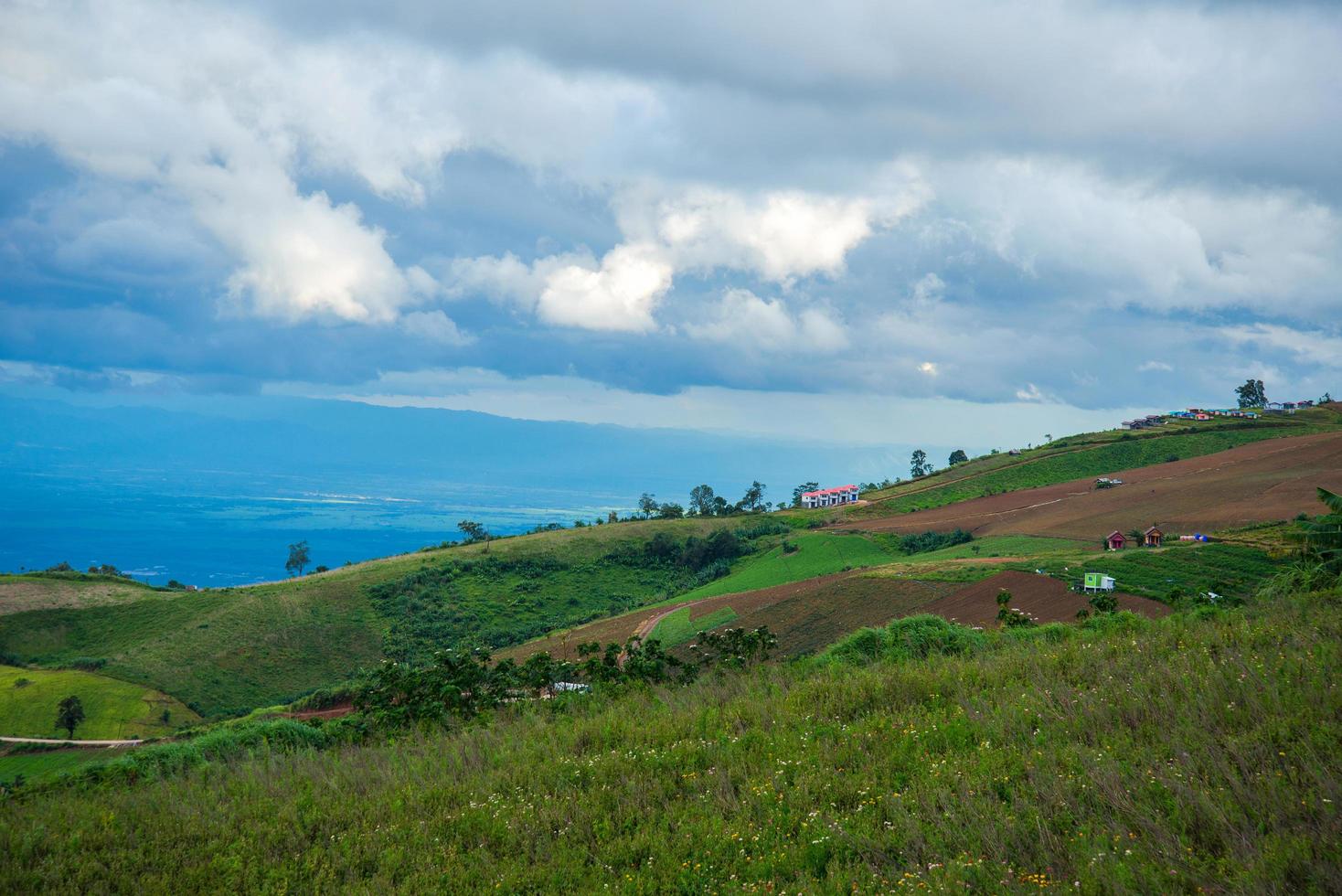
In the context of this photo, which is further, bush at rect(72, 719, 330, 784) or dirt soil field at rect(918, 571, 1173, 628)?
dirt soil field at rect(918, 571, 1173, 628)

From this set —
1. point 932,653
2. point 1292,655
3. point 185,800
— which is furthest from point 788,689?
point 185,800

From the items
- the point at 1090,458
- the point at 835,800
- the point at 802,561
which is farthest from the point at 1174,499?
the point at 835,800

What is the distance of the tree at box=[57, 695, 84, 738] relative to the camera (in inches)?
1630

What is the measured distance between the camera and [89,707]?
44.1m

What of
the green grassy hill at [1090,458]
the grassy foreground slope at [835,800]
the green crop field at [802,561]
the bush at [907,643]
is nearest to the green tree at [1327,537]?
the bush at [907,643]

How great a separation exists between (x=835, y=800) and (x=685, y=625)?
1414 inches

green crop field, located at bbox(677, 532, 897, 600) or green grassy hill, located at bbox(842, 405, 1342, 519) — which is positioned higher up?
green grassy hill, located at bbox(842, 405, 1342, 519)

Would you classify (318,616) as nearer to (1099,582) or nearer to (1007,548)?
(1007,548)

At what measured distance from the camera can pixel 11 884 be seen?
6590 millimetres

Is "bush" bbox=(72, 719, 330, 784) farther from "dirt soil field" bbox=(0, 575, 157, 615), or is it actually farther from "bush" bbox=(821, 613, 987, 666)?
"dirt soil field" bbox=(0, 575, 157, 615)

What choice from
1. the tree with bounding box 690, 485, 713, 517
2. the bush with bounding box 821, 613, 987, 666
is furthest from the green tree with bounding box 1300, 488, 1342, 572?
the tree with bounding box 690, 485, 713, 517

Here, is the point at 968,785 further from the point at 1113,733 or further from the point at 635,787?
the point at 635,787

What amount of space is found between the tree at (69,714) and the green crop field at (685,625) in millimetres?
31995

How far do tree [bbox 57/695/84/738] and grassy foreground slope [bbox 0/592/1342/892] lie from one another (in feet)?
138
